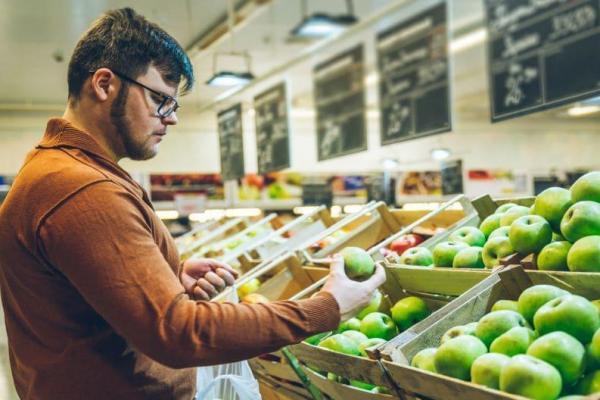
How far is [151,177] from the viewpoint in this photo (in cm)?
1048

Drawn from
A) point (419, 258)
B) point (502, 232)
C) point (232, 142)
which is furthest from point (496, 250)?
point (232, 142)

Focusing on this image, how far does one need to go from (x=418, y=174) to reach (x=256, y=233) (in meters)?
6.92

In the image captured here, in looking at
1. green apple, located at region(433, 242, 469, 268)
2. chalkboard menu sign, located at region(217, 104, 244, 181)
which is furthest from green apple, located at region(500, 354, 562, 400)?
chalkboard menu sign, located at region(217, 104, 244, 181)

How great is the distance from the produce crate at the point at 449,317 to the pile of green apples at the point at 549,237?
10 cm

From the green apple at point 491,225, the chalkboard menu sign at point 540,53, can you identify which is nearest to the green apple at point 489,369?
the green apple at point 491,225

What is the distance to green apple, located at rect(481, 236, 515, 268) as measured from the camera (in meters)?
2.17

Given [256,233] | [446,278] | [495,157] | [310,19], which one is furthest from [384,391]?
[495,157]

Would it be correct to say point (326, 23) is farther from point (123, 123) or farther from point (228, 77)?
point (123, 123)

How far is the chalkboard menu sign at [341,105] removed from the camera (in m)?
6.33

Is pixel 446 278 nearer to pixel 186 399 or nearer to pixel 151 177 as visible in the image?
pixel 186 399

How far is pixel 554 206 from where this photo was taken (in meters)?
2.15

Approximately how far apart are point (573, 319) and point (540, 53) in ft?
9.43

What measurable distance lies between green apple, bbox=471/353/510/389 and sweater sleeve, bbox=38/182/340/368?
448 mm

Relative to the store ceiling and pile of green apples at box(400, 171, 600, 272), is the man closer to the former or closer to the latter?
pile of green apples at box(400, 171, 600, 272)
